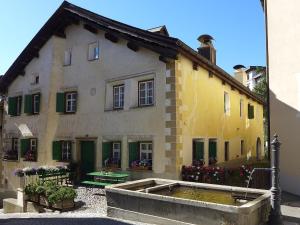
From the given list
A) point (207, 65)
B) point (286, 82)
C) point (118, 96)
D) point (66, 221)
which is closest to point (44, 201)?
point (66, 221)

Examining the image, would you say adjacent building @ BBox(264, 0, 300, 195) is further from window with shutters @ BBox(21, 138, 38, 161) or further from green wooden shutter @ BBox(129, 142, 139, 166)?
window with shutters @ BBox(21, 138, 38, 161)

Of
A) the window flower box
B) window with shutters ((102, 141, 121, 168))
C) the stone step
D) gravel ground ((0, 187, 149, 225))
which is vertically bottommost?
the stone step

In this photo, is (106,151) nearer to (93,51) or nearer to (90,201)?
(90,201)

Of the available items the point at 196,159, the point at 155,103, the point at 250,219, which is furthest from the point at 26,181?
the point at 250,219

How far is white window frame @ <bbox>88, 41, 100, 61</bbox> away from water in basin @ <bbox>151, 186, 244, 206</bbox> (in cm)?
780

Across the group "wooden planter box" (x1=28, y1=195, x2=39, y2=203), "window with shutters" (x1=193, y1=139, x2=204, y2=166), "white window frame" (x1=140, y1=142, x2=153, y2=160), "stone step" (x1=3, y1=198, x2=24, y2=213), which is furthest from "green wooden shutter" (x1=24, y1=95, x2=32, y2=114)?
"window with shutters" (x1=193, y1=139, x2=204, y2=166)

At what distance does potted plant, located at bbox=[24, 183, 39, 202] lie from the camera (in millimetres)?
10660

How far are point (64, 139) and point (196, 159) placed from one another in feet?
21.1

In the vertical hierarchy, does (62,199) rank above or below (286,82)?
below

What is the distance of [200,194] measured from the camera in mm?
8445

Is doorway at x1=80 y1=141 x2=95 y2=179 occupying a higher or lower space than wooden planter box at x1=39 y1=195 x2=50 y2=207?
higher

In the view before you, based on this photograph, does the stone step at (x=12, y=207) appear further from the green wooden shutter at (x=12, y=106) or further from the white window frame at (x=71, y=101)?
the green wooden shutter at (x=12, y=106)

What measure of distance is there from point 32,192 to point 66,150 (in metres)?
4.97

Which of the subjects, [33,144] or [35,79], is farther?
[35,79]
